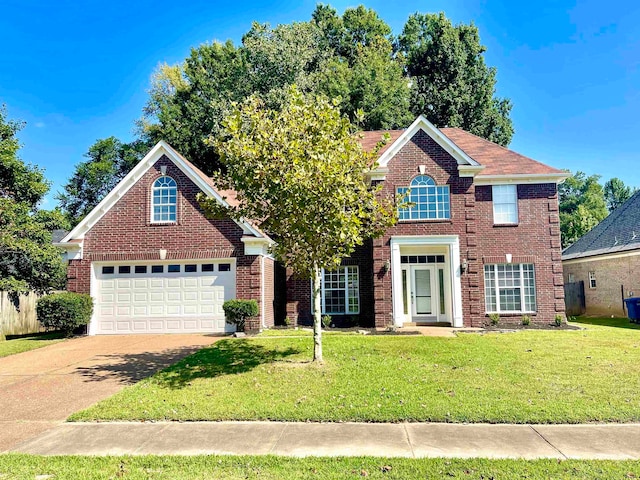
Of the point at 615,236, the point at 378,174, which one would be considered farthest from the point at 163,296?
the point at 615,236

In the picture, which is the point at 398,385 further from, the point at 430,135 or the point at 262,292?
the point at 430,135

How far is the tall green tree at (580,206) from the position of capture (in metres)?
41.6

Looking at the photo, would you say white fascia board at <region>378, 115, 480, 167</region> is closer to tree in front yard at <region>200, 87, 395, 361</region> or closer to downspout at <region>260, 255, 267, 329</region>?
downspout at <region>260, 255, 267, 329</region>

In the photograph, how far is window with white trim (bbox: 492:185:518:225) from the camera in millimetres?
17594

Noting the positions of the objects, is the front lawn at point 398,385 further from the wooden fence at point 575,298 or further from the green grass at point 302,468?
the wooden fence at point 575,298

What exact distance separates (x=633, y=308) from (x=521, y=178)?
24.9ft

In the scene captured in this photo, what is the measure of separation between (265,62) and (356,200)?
2281cm

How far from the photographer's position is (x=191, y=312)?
16.0 m

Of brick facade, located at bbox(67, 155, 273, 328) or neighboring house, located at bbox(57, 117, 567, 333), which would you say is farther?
neighboring house, located at bbox(57, 117, 567, 333)

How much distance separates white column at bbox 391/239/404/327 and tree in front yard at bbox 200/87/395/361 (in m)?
6.53

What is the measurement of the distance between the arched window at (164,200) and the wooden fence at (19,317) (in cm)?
665

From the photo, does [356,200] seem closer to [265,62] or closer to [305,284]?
[305,284]

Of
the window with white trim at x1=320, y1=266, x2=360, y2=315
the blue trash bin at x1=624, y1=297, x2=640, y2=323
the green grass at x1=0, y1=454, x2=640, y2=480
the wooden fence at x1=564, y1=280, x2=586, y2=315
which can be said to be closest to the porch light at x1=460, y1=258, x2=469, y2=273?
the window with white trim at x1=320, y1=266, x2=360, y2=315

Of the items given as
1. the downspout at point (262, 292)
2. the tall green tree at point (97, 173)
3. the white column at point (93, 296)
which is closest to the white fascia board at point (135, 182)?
the downspout at point (262, 292)
